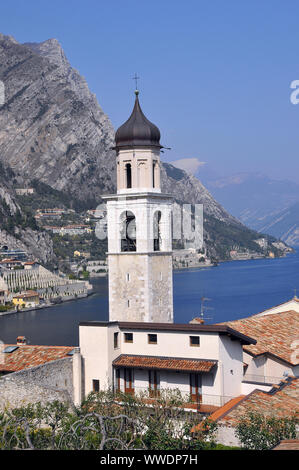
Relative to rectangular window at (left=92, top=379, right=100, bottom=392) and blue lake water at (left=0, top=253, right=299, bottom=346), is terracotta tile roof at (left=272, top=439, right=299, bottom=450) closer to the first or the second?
rectangular window at (left=92, top=379, right=100, bottom=392)

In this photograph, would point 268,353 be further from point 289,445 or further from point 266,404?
point 289,445

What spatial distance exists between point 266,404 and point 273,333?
663 centimetres

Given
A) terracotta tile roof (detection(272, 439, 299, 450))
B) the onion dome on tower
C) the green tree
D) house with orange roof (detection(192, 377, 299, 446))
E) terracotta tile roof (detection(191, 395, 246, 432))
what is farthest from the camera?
the onion dome on tower

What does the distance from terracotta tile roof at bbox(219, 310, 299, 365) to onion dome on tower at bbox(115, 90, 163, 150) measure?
7.12m

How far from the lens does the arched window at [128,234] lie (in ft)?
88.2

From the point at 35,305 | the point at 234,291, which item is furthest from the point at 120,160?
the point at 234,291

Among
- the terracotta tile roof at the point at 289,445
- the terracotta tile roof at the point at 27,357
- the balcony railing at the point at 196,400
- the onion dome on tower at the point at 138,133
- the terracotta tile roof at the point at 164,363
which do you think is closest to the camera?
the terracotta tile roof at the point at 289,445

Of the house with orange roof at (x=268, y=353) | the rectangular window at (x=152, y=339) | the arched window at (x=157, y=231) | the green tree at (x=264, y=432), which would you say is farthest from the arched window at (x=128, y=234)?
the green tree at (x=264, y=432)

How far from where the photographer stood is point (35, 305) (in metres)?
121

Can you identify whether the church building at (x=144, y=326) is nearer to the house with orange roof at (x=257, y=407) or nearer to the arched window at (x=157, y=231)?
the arched window at (x=157, y=231)

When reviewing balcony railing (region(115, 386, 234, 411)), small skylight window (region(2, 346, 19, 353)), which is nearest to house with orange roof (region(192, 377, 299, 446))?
balcony railing (region(115, 386, 234, 411))

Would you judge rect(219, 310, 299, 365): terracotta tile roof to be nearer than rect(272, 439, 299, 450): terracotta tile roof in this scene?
No

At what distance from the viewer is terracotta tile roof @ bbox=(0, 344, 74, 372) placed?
2389 cm

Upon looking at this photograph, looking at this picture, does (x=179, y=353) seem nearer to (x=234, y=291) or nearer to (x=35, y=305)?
(x=35, y=305)
